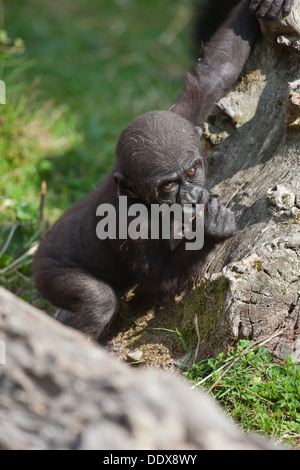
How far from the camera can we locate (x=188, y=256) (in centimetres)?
474

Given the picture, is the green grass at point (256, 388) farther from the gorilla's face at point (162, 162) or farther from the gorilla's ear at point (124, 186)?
the gorilla's ear at point (124, 186)

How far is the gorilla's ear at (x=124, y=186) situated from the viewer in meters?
4.75

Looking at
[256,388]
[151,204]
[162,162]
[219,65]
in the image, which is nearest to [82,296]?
[151,204]

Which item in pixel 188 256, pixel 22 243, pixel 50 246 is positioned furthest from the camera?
pixel 22 243

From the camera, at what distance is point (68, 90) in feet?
34.6

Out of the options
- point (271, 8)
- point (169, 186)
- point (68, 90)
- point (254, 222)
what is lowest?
point (68, 90)

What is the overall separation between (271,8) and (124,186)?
5.92 ft

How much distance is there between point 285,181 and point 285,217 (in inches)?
12.6

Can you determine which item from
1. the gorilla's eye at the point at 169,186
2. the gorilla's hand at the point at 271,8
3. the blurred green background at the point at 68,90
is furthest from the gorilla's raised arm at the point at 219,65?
the blurred green background at the point at 68,90

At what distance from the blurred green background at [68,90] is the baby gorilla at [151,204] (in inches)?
35.7

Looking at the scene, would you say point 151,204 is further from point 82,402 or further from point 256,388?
point 82,402
